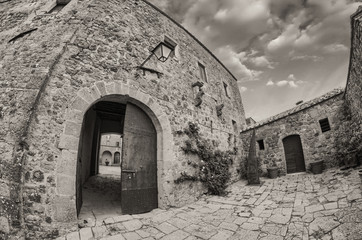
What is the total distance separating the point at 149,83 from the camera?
14.2 feet

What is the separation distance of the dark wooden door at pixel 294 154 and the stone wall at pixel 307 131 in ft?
0.63

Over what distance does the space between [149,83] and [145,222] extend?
10.7 ft

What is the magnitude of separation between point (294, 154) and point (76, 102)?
343 inches

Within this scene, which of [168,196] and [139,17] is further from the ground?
[139,17]

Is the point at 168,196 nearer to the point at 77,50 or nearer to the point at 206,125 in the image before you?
the point at 206,125

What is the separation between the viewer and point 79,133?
119 inches

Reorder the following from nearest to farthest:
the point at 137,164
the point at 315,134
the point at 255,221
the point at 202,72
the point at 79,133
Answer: the point at 255,221
the point at 79,133
the point at 137,164
the point at 315,134
the point at 202,72

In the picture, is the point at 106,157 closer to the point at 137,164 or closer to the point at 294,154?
the point at 137,164

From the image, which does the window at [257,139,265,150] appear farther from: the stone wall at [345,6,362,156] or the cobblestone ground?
the cobblestone ground

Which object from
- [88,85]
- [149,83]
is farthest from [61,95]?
[149,83]

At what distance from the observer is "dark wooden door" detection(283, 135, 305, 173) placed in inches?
283

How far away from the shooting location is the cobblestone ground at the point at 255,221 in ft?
7.54

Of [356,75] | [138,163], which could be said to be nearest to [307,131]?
[356,75]

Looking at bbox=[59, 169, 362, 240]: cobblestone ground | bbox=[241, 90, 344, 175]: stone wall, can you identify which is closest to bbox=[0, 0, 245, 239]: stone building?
bbox=[59, 169, 362, 240]: cobblestone ground
